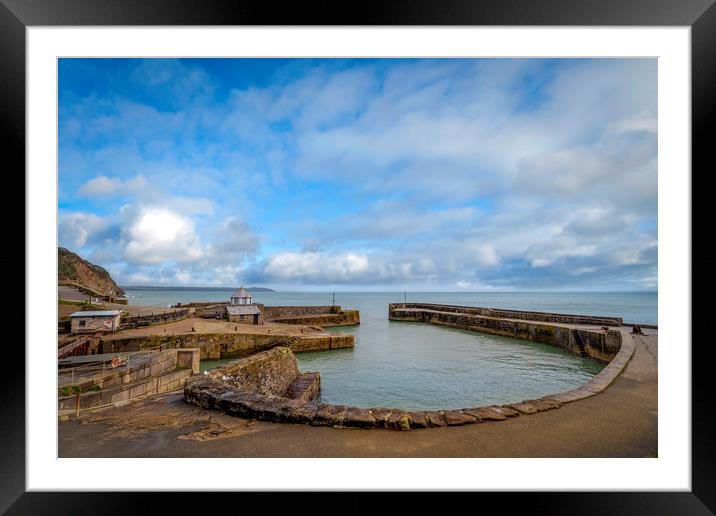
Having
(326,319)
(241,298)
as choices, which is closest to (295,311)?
(326,319)

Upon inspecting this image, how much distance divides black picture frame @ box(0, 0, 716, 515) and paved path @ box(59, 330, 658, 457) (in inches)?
29.3

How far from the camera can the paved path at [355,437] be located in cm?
297

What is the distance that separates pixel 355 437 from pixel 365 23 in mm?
3904

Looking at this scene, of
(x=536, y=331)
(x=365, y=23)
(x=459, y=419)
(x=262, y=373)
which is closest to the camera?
(x=365, y=23)

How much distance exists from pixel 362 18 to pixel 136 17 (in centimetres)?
175

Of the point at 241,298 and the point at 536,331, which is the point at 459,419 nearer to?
the point at 536,331

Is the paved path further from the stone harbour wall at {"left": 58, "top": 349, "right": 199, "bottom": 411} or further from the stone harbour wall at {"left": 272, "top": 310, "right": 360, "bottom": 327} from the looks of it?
the stone harbour wall at {"left": 272, "top": 310, "right": 360, "bottom": 327}

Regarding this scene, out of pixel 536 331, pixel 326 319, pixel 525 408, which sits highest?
pixel 525 408

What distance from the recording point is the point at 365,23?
7.37 ft

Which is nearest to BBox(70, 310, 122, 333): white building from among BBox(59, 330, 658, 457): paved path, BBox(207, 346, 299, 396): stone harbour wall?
BBox(207, 346, 299, 396): stone harbour wall

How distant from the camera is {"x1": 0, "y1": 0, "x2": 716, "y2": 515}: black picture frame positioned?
217 centimetres

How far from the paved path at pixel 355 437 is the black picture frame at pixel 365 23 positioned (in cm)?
75

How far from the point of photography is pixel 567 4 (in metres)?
2.16

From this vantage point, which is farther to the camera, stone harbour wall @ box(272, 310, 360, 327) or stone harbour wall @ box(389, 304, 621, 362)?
stone harbour wall @ box(272, 310, 360, 327)
